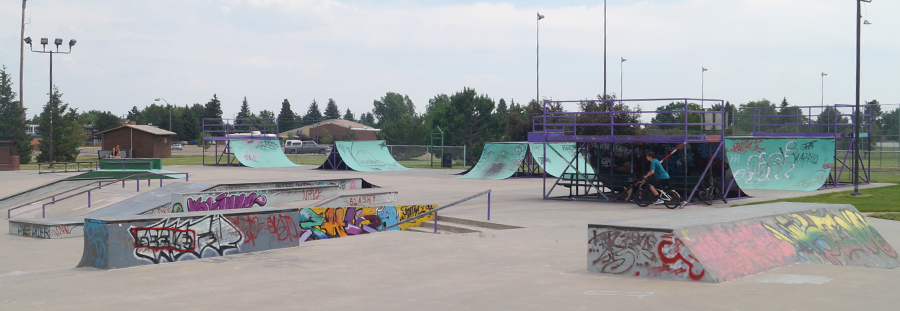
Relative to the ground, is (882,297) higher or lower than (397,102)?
lower

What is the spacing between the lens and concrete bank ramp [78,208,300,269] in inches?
333

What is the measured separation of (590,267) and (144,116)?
137061 mm

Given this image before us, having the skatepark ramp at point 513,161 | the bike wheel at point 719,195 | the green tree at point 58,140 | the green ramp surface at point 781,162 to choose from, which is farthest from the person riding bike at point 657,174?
the green tree at point 58,140

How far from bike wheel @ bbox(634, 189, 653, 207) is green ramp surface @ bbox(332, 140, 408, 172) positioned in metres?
20.8

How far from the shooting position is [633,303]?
6133 millimetres

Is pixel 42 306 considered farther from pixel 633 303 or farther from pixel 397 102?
pixel 397 102

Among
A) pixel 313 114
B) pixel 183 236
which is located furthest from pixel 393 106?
pixel 183 236

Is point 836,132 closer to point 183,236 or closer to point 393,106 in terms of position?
point 183,236

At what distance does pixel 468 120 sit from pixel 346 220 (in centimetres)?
4454

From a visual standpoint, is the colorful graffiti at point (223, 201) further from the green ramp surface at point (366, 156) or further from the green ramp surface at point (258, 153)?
the green ramp surface at point (258, 153)

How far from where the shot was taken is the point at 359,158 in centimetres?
3812

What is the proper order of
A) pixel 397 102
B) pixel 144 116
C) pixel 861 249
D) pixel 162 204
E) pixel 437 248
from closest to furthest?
pixel 861 249 → pixel 437 248 → pixel 162 204 → pixel 144 116 → pixel 397 102

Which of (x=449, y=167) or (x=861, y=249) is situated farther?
(x=449, y=167)

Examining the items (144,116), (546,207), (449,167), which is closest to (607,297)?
(546,207)
